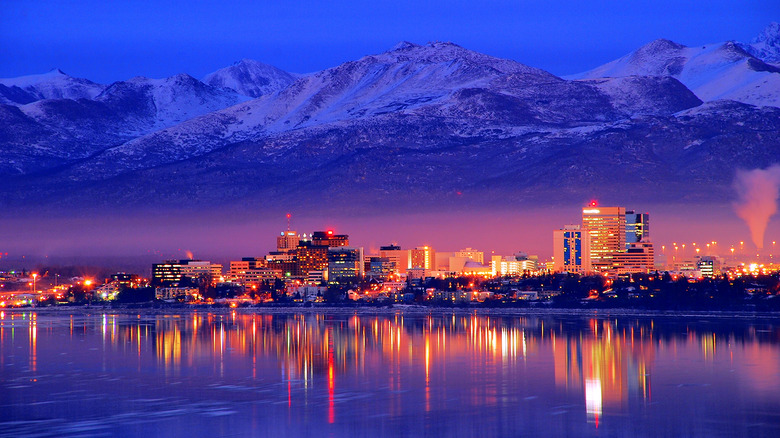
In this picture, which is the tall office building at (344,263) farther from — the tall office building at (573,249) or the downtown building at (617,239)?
the downtown building at (617,239)

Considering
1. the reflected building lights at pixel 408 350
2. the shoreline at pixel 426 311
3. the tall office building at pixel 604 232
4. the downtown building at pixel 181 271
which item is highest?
the tall office building at pixel 604 232

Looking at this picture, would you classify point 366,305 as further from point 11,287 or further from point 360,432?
point 360,432

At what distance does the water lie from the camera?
76.8ft

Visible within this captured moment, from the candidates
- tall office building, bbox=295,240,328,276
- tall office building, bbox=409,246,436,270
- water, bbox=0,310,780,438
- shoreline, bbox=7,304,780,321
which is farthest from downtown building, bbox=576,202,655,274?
water, bbox=0,310,780,438

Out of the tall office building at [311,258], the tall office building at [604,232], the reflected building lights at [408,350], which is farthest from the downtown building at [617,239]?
the reflected building lights at [408,350]

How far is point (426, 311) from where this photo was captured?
7938 cm

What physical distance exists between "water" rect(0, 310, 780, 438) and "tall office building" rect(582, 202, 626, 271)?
75.9m

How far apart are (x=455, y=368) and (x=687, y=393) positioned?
8.03m

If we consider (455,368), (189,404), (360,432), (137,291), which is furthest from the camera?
(137,291)

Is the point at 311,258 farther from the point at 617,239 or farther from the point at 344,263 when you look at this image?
the point at 617,239

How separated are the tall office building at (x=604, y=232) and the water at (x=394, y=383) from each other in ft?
249

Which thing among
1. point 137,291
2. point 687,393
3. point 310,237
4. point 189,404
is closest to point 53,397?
point 189,404

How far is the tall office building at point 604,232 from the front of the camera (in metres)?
126

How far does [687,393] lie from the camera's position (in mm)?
27938
